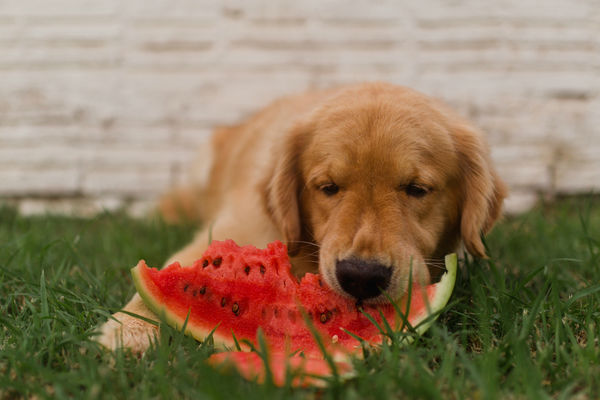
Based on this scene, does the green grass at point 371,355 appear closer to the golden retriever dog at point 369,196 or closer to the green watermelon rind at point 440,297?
the green watermelon rind at point 440,297

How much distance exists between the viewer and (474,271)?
2.68 meters

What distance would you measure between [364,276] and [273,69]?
3365mm

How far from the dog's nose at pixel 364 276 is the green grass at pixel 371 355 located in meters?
0.30

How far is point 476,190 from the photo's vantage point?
2707 mm

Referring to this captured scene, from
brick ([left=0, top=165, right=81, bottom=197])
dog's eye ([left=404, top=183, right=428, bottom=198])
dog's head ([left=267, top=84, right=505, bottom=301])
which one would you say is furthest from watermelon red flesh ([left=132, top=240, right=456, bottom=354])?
brick ([left=0, top=165, right=81, bottom=197])

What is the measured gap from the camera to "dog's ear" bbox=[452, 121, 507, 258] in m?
2.65

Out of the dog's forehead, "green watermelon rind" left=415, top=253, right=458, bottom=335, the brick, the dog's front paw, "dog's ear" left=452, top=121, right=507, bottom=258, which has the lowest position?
the brick

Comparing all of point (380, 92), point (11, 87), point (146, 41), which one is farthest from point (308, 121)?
point (11, 87)

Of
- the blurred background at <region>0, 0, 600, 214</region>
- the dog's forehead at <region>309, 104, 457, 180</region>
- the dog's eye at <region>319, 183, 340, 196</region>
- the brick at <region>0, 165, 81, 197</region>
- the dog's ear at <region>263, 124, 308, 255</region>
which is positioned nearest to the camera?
the dog's forehead at <region>309, 104, 457, 180</region>

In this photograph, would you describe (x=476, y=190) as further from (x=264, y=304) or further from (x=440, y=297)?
(x=264, y=304)

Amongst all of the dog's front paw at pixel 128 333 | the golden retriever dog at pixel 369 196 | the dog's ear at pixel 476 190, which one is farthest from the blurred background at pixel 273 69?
the dog's front paw at pixel 128 333

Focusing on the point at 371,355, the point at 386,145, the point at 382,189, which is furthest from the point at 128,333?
the point at 386,145

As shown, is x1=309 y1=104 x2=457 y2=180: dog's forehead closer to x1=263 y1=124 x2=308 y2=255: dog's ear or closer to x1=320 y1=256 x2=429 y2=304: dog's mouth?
x1=263 y1=124 x2=308 y2=255: dog's ear

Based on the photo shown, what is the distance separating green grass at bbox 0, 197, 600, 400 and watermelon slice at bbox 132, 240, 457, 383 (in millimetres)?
129
